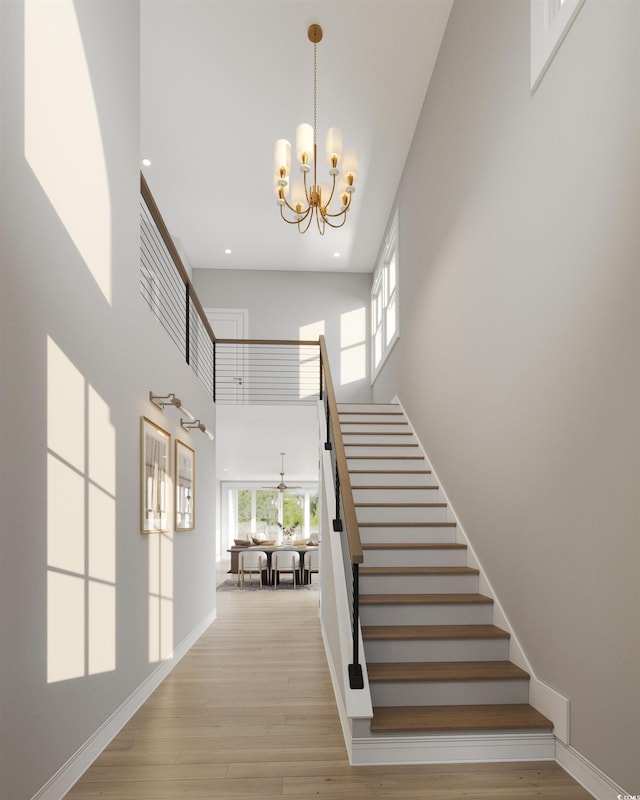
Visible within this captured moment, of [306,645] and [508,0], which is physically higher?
[508,0]

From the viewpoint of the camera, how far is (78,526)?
2832 mm

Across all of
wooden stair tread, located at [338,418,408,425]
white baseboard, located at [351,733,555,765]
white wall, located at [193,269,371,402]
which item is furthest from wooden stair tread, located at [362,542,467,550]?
white wall, located at [193,269,371,402]

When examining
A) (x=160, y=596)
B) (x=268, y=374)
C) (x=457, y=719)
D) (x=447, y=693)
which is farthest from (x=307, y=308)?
(x=457, y=719)

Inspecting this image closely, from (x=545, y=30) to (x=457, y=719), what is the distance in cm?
342

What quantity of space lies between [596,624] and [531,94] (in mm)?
2650

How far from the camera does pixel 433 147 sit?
19.0 ft

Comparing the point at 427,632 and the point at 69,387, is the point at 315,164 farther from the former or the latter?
the point at 427,632

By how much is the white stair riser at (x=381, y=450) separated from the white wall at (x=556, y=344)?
1.07 meters

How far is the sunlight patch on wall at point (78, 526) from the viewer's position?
101 inches

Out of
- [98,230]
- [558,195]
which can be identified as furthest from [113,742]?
[558,195]

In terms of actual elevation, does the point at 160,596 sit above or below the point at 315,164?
below

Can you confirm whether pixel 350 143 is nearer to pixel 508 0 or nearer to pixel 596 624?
pixel 508 0

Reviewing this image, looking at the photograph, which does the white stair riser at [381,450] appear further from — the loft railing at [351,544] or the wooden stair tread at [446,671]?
the wooden stair tread at [446,671]

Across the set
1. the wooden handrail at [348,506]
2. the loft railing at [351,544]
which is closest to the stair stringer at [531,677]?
the loft railing at [351,544]
